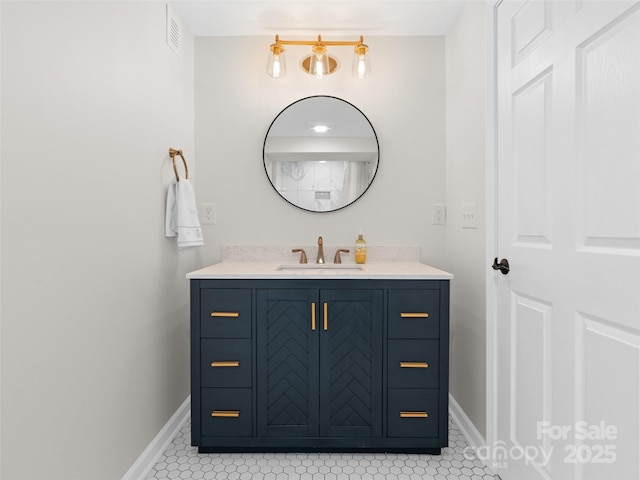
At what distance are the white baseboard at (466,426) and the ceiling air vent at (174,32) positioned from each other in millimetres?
2501

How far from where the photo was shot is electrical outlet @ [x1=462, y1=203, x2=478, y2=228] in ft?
6.12

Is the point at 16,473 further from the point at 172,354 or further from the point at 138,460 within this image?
the point at 172,354

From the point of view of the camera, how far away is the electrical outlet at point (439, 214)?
Result: 7.68 feet

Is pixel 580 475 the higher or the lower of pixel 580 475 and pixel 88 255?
the lower

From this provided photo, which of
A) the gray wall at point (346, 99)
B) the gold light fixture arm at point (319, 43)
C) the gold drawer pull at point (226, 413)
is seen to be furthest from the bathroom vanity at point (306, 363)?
the gold light fixture arm at point (319, 43)

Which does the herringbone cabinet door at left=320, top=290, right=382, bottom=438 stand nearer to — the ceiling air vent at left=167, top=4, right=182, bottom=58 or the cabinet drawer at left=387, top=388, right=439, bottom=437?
the cabinet drawer at left=387, top=388, right=439, bottom=437

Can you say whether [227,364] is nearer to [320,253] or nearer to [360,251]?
[320,253]

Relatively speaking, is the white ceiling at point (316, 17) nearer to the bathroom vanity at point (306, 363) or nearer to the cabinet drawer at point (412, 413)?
the bathroom vanity at point (306, 363)

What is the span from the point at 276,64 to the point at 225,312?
4.73ft

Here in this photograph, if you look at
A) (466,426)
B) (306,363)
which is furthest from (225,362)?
(466,426)

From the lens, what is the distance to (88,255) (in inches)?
51.6

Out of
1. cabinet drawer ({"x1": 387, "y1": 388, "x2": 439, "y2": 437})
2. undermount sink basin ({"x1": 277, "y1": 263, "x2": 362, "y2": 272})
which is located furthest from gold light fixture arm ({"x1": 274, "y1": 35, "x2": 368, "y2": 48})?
cabinet drawer ({"x1": 387, "y1": 388, "x2": 439, "y2": 437})

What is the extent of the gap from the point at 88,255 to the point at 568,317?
161 cm

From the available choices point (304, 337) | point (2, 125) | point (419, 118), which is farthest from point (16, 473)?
point (419, 118)
